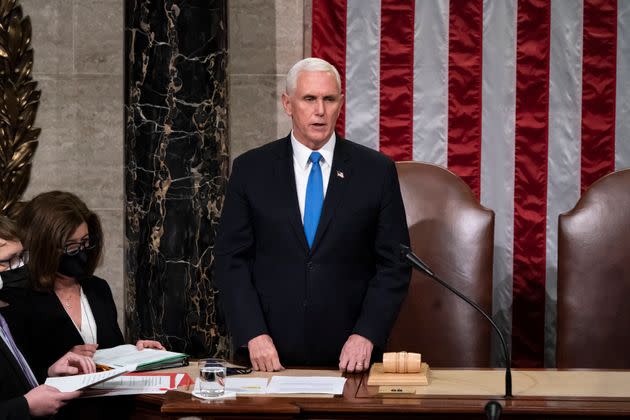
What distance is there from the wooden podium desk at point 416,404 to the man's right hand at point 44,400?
0.29 metres

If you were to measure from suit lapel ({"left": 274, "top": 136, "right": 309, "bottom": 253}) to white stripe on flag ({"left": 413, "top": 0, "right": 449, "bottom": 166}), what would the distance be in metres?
1.67

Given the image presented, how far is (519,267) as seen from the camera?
5.40 meters

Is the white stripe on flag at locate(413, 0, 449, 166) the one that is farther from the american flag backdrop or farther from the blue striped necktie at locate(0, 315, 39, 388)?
the blue striped necktie at locate(0, 315, 39, 388)

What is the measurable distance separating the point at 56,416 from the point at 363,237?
1.29 meters

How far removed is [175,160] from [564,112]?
83.1 inches

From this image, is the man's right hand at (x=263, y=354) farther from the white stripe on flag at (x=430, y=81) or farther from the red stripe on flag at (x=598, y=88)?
the red stripe on flag at (x=598, y=88)

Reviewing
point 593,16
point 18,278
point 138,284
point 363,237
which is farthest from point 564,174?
point 18,278

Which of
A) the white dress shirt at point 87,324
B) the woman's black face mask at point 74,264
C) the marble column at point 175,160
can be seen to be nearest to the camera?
the woman's black face mask at point 74,264

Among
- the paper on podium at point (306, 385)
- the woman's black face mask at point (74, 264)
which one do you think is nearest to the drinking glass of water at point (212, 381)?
the paper on podium at point (306, 385)

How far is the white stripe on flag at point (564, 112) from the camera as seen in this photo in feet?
17.6

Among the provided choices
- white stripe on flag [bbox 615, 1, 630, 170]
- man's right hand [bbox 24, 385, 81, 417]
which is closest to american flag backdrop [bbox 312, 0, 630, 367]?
white stripe on flag [bbox 615, 1, 630, 170]

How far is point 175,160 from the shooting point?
518cm

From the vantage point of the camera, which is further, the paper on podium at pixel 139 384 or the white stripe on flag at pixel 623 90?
the white stripe on flag at pixel 623 90

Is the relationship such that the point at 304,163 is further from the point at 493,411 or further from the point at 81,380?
the point at 493,411
